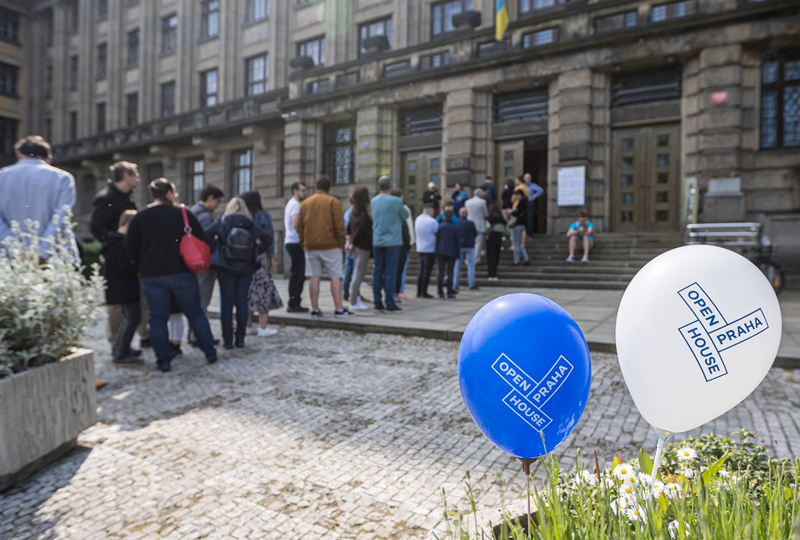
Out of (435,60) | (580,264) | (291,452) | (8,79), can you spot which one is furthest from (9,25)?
(291,452)

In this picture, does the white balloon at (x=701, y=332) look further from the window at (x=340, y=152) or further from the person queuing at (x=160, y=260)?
the window at (x=340, y=152)

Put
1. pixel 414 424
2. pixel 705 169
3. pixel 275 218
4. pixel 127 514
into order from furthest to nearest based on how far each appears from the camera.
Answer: pixel 275 218 → pixel 705 169 → pixel 414 424 → pixel 127 514

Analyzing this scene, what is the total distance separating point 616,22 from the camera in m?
12.9

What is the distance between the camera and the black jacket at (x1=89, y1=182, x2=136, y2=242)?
5156 mm

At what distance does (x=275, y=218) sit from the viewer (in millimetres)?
19719

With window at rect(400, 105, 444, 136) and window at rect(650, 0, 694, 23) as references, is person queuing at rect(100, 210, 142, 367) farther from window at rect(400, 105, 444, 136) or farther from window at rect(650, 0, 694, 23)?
window at rect(650, 0, 694, 23)

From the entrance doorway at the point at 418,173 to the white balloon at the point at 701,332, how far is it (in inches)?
579

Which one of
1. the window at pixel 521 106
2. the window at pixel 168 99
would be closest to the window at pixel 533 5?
the window at pixel 521 106

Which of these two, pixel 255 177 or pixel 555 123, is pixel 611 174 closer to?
pixel 555 123

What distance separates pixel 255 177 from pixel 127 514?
65.9 ft

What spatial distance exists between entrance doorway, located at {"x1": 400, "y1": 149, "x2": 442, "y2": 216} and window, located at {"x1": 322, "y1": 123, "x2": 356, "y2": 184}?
2355 mm

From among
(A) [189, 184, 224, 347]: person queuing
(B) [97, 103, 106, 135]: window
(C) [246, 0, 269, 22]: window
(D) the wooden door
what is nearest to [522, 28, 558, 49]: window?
(D) the wooden door

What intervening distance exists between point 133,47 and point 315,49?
1409 centimetres

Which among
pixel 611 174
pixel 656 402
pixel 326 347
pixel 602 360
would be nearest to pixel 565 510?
pixel 656 402
